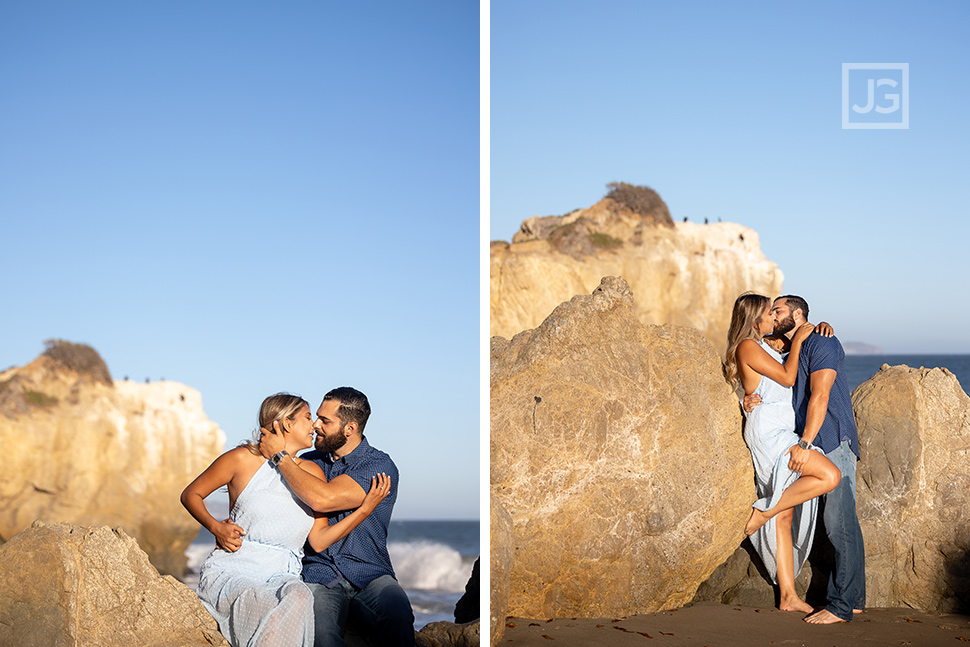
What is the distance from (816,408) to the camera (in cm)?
411

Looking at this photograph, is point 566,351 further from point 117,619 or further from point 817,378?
point 117,619

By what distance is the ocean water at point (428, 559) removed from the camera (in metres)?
16.4

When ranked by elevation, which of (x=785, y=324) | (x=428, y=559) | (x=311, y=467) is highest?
(x=785, y=324)

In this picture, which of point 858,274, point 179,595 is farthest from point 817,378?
point 858,274

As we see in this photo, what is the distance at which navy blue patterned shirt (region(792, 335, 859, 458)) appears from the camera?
4.14 meters

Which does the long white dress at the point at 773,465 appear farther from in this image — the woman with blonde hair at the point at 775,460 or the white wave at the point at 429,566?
the white wave at the point at 429,566

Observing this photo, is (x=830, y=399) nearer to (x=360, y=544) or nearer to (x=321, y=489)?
(x=360, y=544)

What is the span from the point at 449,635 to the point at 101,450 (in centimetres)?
1485

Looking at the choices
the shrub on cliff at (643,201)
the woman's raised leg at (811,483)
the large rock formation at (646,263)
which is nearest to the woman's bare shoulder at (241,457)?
the woman's raised leg at (811,483)

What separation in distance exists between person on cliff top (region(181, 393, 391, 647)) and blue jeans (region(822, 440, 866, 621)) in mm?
2272

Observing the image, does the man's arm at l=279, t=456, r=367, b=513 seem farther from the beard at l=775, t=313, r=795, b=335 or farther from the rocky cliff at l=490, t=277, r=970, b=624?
the beard at l=775, t=313, r=795, b=335

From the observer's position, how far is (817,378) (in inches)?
162

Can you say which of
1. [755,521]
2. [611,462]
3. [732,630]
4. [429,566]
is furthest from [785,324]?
[429,566]

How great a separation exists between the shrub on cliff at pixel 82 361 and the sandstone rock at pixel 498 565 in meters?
15.4
